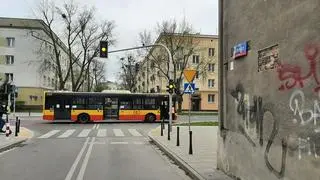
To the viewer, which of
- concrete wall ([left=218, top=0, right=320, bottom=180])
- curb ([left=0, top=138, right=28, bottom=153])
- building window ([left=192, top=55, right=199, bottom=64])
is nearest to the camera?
concrete wall ([left=218, top=0, right=320, bottom=180])

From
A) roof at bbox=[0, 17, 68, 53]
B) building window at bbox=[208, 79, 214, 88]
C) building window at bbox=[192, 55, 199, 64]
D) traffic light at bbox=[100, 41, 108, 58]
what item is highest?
roof at bbox=[0, 17, 68, 53]

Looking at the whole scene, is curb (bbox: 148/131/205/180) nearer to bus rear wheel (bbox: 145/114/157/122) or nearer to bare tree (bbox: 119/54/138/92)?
bus rear wheel (bbox: 145/114/157/122)

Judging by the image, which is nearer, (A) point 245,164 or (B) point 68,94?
(A) point 245,164

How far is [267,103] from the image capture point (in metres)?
8.87

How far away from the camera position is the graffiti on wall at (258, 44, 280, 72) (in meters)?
8.55

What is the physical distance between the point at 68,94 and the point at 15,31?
43.2 m

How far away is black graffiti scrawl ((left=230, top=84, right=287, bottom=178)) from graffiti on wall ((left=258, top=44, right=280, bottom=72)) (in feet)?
2.04

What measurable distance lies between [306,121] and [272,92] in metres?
1.57

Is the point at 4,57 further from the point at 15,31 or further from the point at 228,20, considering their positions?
the point at 228,20

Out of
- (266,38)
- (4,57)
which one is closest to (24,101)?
(4,57)

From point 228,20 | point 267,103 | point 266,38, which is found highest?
point 228,20

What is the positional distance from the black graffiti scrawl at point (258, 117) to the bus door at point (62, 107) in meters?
32.0

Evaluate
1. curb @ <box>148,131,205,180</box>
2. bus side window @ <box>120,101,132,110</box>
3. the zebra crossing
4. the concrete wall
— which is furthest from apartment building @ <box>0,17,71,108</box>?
the concrete wall

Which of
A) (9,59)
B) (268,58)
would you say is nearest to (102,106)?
(268,58)
